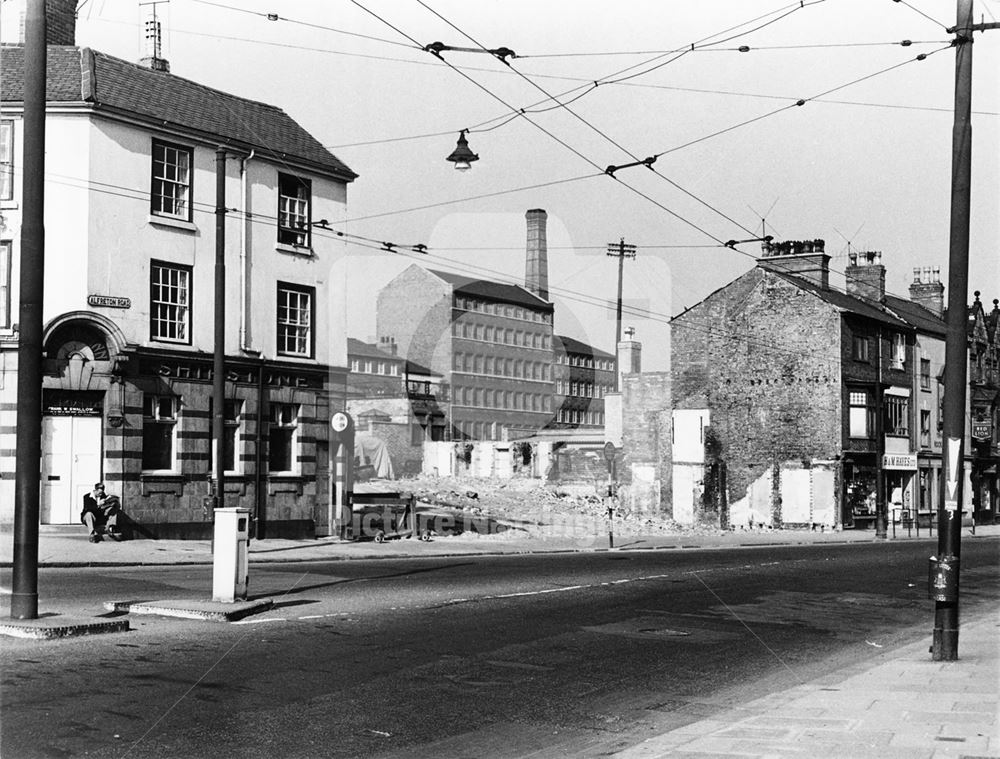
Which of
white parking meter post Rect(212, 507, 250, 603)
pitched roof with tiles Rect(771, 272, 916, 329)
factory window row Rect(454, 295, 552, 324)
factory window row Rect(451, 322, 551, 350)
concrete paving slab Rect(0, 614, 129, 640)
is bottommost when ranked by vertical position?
concrete paving slab Rect(0, 614, 129, 640)

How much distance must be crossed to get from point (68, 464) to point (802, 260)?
4043 cm

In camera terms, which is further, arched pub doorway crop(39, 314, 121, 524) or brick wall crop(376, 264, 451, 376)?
brick wall crop(376, 264, 451, 376)

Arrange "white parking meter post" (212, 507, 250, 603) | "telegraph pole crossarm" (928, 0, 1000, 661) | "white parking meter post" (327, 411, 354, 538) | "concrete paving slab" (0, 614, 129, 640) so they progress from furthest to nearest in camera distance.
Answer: "white parking meter post" (327, 411, 354, 538) < "white parking meter post" (212, 507, 250, 603) < "telegraph pole crossarm" (928, 0, 1000, 661) < "concrete paving slab" (0, 614, 129, 640)

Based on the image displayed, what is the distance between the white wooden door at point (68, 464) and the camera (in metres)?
27.1

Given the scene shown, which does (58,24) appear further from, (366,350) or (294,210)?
(366,350)

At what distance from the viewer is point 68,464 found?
27.3m

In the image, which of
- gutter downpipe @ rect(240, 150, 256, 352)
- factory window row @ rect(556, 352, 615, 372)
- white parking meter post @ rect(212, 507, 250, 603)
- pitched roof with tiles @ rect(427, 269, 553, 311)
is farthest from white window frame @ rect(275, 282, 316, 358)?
factory window row @ rect(556, 352, 615, 372)

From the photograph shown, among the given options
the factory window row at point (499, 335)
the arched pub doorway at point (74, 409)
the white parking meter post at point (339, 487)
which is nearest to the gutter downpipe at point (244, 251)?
the white parking meter post at point (339, 487)

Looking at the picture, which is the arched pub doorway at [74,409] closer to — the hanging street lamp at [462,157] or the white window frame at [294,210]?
the white window frame at [294,210]

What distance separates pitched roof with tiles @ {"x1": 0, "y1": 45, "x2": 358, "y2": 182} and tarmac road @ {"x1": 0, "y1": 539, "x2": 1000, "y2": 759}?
12.3m

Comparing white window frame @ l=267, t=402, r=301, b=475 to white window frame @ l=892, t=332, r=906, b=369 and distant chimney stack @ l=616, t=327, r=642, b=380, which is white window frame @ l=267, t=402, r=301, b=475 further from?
white window frame @ l=892, t=332, r=906, b=369

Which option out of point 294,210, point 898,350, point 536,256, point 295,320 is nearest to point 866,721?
point 295,320

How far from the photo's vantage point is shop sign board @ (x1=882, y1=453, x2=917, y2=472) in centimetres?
5759

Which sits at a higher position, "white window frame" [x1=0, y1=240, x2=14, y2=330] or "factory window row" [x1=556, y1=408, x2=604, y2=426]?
"white window frame" [x1=0, y1=240, x2=14, y2=330]
